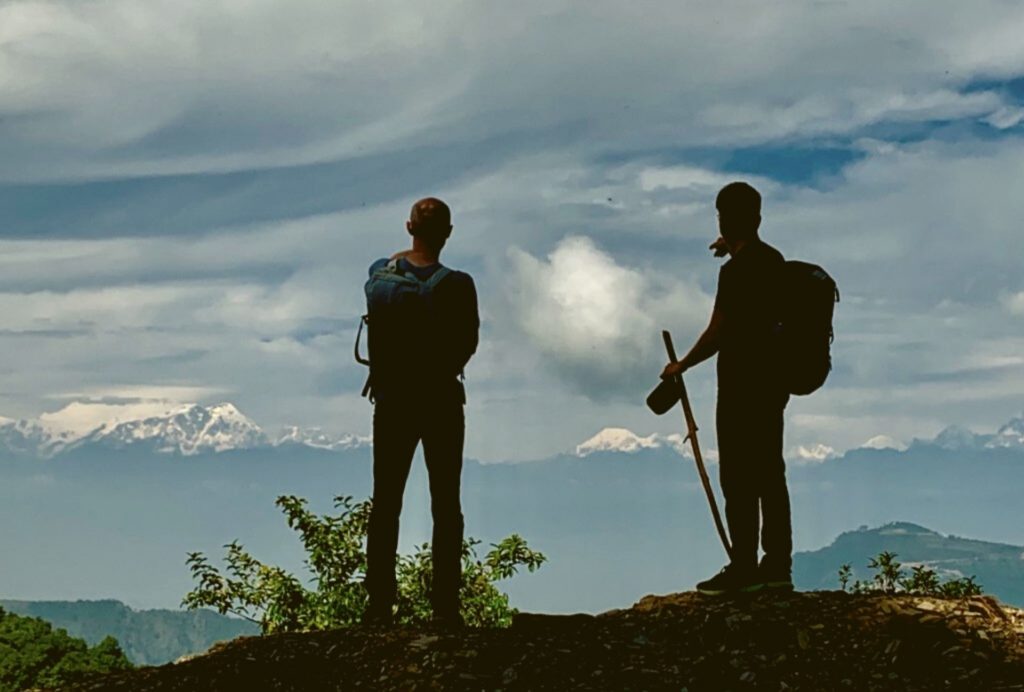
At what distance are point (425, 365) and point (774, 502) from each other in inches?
109

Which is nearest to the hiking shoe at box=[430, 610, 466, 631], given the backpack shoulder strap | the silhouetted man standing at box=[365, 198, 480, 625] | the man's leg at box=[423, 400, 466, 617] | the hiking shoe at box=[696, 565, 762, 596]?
the man's leg at box=[423, 400, 466, 617]

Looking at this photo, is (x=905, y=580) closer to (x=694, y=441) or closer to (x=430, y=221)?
(x=694, y=441)

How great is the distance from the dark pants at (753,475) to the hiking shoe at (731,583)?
3.4 inches

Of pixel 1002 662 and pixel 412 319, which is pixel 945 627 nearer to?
A: pixel 1002 662

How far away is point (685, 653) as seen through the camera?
9.40m

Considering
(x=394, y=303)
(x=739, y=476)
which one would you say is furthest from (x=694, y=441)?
(x=394, y=303)

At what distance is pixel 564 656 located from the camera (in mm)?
9531

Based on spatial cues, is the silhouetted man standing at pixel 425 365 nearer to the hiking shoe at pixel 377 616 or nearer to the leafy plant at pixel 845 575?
the hiking shoe at pixel 377 616

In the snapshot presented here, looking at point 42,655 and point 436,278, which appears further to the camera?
point 42,655

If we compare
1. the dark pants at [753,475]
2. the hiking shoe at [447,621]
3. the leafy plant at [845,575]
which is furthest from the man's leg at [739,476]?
the leafy plant at [845,575]

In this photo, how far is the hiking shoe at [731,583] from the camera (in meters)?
9.98

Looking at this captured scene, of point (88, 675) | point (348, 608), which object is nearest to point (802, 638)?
point (88, 675)

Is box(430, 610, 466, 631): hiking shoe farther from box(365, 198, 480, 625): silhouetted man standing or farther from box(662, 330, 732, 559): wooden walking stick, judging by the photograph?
box(662, 330, 732, 559): wooden walking stick

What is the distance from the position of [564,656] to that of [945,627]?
8.85ft
